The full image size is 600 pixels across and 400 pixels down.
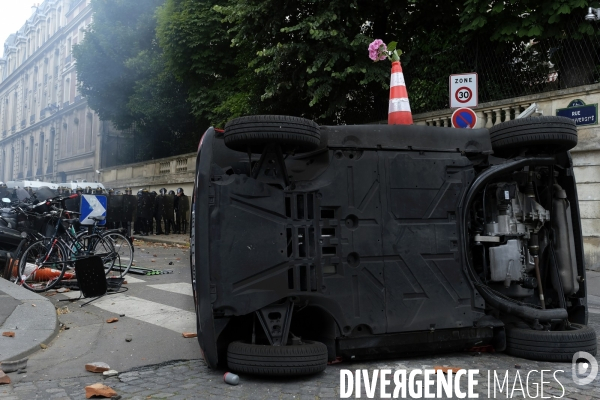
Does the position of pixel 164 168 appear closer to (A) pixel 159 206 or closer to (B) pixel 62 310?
(A) pixel 159 206

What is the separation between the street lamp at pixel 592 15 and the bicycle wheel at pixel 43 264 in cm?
1083

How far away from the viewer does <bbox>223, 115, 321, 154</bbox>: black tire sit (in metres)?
3.83

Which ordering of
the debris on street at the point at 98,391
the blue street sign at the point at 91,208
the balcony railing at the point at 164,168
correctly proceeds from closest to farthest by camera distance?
the debris on street at the point at 98,391
the blue street sign at the point at 91,208
the balcony railing at the point at 164,168

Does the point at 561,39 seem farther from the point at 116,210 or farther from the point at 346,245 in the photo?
the point at 116,210

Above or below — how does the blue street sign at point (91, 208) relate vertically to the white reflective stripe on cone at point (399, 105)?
below

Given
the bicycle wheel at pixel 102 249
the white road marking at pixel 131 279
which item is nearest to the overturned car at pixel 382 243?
the white road marking at pixel 131 279

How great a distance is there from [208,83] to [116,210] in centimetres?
810

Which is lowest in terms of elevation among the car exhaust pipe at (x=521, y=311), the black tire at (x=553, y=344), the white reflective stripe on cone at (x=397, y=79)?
the black tire at (x=553, y=344)

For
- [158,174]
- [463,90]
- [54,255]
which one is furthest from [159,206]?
[463,90]

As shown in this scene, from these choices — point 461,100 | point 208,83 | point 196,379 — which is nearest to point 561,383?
point 196,379

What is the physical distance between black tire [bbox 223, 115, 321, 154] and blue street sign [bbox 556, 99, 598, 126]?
889 cm

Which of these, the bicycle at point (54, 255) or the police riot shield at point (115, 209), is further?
the police riot shield at point (115, 209)

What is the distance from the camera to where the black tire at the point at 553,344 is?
4.16 metres

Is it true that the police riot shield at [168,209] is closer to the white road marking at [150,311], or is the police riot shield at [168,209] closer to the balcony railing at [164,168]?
the balcony railing at [164,168]
